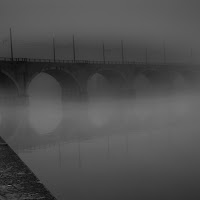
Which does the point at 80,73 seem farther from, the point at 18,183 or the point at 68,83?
the point at 18,183

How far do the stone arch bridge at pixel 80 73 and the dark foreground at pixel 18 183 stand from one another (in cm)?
3322

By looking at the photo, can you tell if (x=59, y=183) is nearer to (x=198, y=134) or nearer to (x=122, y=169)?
(x=122, y=169)

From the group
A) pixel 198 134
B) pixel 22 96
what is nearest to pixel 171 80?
pixel 22 96

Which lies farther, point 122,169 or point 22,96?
point 22,96

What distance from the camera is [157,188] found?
23.1 feet

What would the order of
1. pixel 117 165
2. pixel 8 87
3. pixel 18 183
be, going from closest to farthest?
pixel 18 183
pixel 117 165
pixel 8 87

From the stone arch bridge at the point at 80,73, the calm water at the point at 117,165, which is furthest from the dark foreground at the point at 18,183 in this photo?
the stone arch bridge at the point at 80,73

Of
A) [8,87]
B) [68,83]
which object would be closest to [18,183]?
[8,87]

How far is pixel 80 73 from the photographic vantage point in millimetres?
46156

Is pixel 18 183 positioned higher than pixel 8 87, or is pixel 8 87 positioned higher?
pixel 8 87

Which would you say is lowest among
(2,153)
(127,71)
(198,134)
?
(198,134)

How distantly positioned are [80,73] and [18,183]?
41.4 meters

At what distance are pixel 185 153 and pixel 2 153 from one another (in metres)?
6.50

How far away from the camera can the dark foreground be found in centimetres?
447
